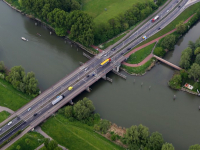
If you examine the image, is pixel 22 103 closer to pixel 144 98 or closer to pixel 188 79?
pixel 144 98

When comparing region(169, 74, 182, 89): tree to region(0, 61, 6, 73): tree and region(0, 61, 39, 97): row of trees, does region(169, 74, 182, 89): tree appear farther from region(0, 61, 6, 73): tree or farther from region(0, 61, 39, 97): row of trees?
region(0, 61, 6, 73): tree

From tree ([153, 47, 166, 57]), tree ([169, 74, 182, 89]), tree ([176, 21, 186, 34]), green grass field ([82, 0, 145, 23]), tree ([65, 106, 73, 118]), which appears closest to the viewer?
tree ([65, 106, 73, 118])

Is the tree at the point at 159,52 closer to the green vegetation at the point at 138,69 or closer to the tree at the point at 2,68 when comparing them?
the green vegetation at the point at 138,69

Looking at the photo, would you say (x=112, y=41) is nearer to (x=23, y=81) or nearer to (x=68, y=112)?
(x=23, y=81)

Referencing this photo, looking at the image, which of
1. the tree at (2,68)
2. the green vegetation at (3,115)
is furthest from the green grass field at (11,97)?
the tree at (2,68)

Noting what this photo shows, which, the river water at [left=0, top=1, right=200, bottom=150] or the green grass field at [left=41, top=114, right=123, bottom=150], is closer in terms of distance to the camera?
the green grass field at [left=41, top=114, right=123, bottom=150]

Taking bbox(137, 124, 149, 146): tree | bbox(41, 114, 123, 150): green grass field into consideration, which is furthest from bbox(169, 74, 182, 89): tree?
bbox(41, 114, 123, 150): green grass field

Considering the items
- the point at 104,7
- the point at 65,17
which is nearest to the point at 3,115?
the point at 65,17
